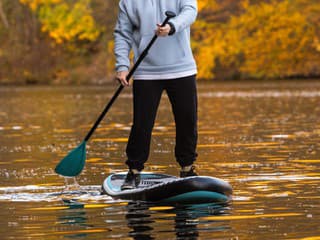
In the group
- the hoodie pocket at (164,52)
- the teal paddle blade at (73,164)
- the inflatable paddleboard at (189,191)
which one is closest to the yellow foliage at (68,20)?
the teal paddle blade at (73,164)

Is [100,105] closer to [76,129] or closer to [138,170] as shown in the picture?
[76,129]

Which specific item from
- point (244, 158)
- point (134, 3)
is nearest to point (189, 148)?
point (134, 3)

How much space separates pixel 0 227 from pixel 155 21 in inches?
109

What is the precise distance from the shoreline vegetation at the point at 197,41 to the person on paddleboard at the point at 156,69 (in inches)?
1862

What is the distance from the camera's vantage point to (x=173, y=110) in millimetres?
11641

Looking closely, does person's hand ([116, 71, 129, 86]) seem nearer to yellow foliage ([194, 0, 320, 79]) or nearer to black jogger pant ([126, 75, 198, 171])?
black jogger pant ([126, 75, 198, 171])

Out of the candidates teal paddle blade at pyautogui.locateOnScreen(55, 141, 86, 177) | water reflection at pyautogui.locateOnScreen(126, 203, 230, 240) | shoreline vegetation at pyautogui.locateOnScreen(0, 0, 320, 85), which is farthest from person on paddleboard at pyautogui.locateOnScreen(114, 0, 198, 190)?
shoreline vegetation at pyautogui.locateOnScreen(0, 0, 320, 85)

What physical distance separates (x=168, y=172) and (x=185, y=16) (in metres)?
2.96

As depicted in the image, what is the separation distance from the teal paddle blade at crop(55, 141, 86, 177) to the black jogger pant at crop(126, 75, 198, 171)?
76 cm

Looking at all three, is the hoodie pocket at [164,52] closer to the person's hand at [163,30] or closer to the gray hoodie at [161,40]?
the gray hoodie at [161,40]

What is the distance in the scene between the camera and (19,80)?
6544 centimetres

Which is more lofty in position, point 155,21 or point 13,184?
point 155,21

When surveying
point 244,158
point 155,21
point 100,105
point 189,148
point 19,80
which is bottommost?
point 19,80

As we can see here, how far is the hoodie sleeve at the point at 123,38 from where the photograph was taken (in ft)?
38.4
